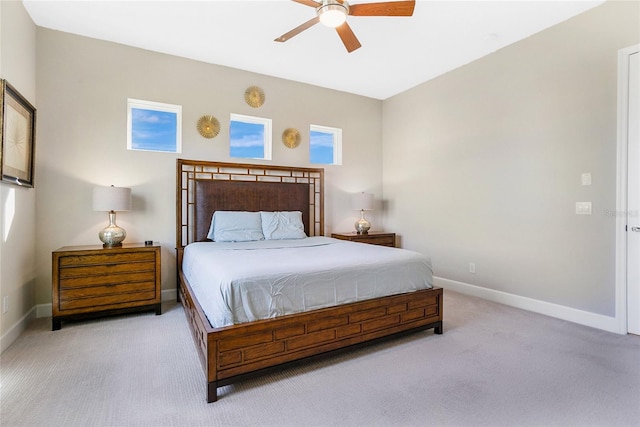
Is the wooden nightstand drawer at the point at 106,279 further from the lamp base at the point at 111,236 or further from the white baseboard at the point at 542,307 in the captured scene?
the white baseboard at the point at 542,307

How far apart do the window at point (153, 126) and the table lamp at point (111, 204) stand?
30.1 inches

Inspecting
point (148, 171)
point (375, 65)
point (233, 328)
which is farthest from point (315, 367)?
point (375, 65)

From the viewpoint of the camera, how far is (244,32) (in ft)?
11.2

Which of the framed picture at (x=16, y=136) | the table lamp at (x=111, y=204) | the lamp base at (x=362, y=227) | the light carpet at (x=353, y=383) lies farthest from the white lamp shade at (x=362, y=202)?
the framed picture at (x=16, y=136)

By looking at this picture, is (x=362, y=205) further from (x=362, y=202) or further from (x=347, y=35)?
(x=347, y=35)

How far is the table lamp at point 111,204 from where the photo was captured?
10.6 ft

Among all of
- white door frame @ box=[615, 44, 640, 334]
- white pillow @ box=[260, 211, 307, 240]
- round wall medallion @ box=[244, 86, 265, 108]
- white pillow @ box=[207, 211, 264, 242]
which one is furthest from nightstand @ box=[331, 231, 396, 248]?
white door frame @ box=[615, 44, 640, 334]

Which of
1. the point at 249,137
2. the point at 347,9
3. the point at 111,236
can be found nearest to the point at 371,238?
the point at 249,137

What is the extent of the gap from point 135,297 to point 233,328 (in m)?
1.91

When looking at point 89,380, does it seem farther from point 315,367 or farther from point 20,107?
point 20,107

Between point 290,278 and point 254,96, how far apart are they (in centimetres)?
317

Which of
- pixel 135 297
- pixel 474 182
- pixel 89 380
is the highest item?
pixel 474 182

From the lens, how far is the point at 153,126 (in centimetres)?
400

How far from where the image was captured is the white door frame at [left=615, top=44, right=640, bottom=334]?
279 centimetres
